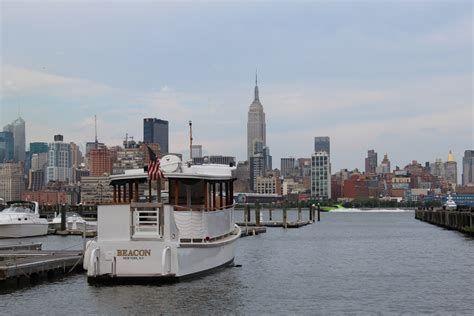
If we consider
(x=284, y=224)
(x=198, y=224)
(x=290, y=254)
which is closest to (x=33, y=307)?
(x=198, y=224)

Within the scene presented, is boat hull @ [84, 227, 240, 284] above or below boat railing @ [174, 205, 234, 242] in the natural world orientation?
below

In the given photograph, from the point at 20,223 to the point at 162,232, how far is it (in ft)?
164

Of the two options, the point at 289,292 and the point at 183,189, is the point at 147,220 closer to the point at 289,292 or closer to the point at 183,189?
the point at 183,189

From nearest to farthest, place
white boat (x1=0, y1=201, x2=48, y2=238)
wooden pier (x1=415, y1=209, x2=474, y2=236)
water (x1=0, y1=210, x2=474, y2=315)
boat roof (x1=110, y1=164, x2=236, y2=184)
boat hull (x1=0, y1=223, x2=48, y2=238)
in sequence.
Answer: water (x1=0, y1=210, x2=474, y2=315)
boat roof (x1=110, y1=164, x2=236, y2=184)
boat hull (x1=0, y1=223, x2=48, y2=238)
white boat (x1=0, y1=201, x2=48, y2=238)
wooden pier (x1=415, y1=209, x2=474, y2=236)

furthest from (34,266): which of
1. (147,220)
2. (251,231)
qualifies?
(251,231)

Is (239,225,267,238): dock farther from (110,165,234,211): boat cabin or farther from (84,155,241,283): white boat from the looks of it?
(84,155,241,283): white boat

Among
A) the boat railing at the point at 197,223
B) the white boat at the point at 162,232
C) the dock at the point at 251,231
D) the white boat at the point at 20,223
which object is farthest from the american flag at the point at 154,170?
the dock at the point at 251,231

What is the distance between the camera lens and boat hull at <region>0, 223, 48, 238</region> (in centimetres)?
7894

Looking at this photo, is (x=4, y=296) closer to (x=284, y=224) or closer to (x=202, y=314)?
(x=202, y=314)

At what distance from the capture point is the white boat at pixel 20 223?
79.2 m

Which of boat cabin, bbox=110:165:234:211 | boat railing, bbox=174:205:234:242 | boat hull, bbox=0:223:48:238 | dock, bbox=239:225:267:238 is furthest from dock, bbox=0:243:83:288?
dock, bbox=239:225:267:238

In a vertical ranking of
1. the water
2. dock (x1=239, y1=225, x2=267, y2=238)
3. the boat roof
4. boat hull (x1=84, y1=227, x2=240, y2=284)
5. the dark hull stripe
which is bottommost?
dock (x1=239, y1=225, x2=267, y2=238)

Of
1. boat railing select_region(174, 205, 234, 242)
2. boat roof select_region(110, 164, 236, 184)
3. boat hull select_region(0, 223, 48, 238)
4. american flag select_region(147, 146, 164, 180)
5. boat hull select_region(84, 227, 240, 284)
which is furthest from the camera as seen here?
boat hull select_region(0, 223, 48, 238)

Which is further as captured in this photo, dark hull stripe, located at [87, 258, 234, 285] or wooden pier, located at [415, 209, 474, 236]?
wooden pier, located at [415, 209, 474, 236]
